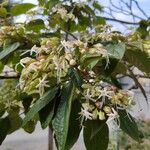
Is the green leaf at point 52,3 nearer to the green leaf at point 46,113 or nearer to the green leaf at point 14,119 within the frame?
the green leaf at point 14,119

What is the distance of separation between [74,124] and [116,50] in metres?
0.12

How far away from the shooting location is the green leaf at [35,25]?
39.2 inches

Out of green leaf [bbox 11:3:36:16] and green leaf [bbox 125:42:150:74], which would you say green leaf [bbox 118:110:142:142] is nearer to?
green leaf [bbox 125:42:150:74]

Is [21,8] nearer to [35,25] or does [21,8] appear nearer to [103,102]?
[35,25]

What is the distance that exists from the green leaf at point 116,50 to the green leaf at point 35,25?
34 cm

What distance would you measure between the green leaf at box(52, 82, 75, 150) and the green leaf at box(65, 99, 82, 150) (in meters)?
0.02

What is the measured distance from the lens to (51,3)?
100 centimetres

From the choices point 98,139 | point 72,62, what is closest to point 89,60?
point 72,62

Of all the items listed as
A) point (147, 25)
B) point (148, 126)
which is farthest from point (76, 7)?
point (148, 126)

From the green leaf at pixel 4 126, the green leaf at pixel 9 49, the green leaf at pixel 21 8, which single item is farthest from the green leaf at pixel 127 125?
the green leaf at pixel 21 8

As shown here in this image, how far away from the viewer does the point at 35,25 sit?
3.30 feet

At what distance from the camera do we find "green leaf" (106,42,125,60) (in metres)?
0.66

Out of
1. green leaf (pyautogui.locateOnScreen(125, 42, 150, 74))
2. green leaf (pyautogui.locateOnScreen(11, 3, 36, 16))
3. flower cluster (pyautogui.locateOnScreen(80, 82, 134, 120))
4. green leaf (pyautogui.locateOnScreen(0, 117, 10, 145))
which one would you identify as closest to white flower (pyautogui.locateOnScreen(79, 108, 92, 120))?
flower cluster (pyautogui.locateOnScreen(80, 82, 134, 120))

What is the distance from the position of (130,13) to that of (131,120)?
1.32 metres
